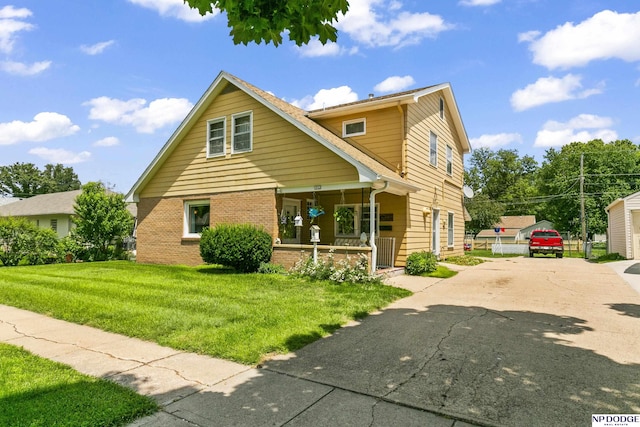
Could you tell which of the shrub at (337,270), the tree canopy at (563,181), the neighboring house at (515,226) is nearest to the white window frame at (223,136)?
the shrub at (337,270)

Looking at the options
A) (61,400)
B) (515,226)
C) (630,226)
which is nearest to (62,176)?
(61,400)

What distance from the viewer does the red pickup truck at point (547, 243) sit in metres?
23.9

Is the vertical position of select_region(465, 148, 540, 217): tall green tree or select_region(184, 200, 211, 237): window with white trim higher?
select_region(465, 148, 540, 217): tall green tree

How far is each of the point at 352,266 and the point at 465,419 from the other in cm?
758

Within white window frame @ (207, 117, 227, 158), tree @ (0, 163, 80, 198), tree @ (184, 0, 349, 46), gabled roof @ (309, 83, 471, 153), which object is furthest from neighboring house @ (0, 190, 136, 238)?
tree @ (0, 163, 80, 198)

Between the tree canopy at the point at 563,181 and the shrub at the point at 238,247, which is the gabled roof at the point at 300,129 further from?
the tree canopy at the point at 563,181

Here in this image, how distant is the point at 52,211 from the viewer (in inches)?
1149

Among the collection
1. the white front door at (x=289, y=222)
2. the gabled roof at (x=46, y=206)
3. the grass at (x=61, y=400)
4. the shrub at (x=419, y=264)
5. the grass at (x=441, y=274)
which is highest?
the gabled roof at (x=46, y=206)

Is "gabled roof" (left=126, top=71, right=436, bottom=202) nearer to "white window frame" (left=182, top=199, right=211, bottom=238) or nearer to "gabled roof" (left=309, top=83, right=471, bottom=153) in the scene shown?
"gabled roof" (left=309, top=83, right=471, bottom=153)

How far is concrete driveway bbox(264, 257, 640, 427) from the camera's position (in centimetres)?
337

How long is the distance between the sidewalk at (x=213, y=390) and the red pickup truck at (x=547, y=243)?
25.2m

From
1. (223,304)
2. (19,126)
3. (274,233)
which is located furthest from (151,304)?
(19,126)

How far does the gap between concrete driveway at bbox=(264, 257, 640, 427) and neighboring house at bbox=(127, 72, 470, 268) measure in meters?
4.57

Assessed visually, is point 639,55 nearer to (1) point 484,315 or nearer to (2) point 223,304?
(1) point 484,315
